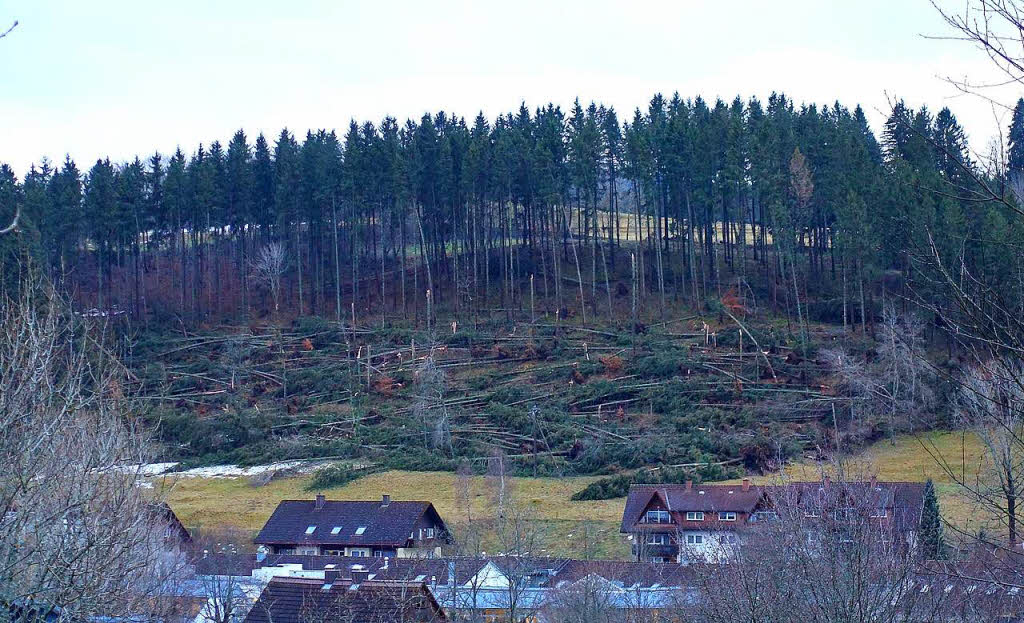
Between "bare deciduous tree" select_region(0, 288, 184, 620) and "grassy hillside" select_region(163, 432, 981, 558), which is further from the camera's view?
"grassy hillside" select_region(163, 432, 981, 558)

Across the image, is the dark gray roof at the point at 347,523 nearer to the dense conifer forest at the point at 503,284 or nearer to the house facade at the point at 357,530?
the house facade at the point at 357,530

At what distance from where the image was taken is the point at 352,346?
184 ft

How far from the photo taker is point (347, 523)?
35.3 meters

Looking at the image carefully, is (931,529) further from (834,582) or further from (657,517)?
(657,517)

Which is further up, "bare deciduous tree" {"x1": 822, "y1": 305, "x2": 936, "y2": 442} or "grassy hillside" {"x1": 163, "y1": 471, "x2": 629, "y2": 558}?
"bare deciduous tree" {"x1": 822, "y1": 305, "x2": 936, "y2": 442}

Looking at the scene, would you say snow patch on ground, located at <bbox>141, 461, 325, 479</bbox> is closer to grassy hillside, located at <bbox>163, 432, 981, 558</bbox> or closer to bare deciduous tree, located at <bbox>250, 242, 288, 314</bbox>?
grassy hillside, located at <bbox>163, 432, 981, 558</bbox>

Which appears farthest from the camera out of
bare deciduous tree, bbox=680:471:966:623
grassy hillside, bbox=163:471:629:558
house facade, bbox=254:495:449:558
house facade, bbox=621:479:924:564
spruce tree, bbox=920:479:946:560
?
house facade, bbox=254:495:449:558

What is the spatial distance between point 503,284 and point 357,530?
28.4 metres

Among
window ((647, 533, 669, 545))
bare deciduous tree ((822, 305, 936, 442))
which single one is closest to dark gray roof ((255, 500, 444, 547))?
window ((647, 533, 669, 545))

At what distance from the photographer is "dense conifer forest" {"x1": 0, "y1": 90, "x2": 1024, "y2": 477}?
4575 cm

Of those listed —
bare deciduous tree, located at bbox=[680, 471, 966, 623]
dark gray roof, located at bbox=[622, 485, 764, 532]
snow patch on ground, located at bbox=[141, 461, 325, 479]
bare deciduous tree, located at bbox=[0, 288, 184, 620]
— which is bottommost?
snow patch on ground, located at bbox=[141, 461, 325, 479]

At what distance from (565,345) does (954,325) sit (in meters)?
45.9

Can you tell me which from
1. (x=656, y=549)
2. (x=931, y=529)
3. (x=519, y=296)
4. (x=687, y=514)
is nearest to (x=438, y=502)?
(x=656, y=549)

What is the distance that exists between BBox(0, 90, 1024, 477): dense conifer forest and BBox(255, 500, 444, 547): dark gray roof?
7.36 m
